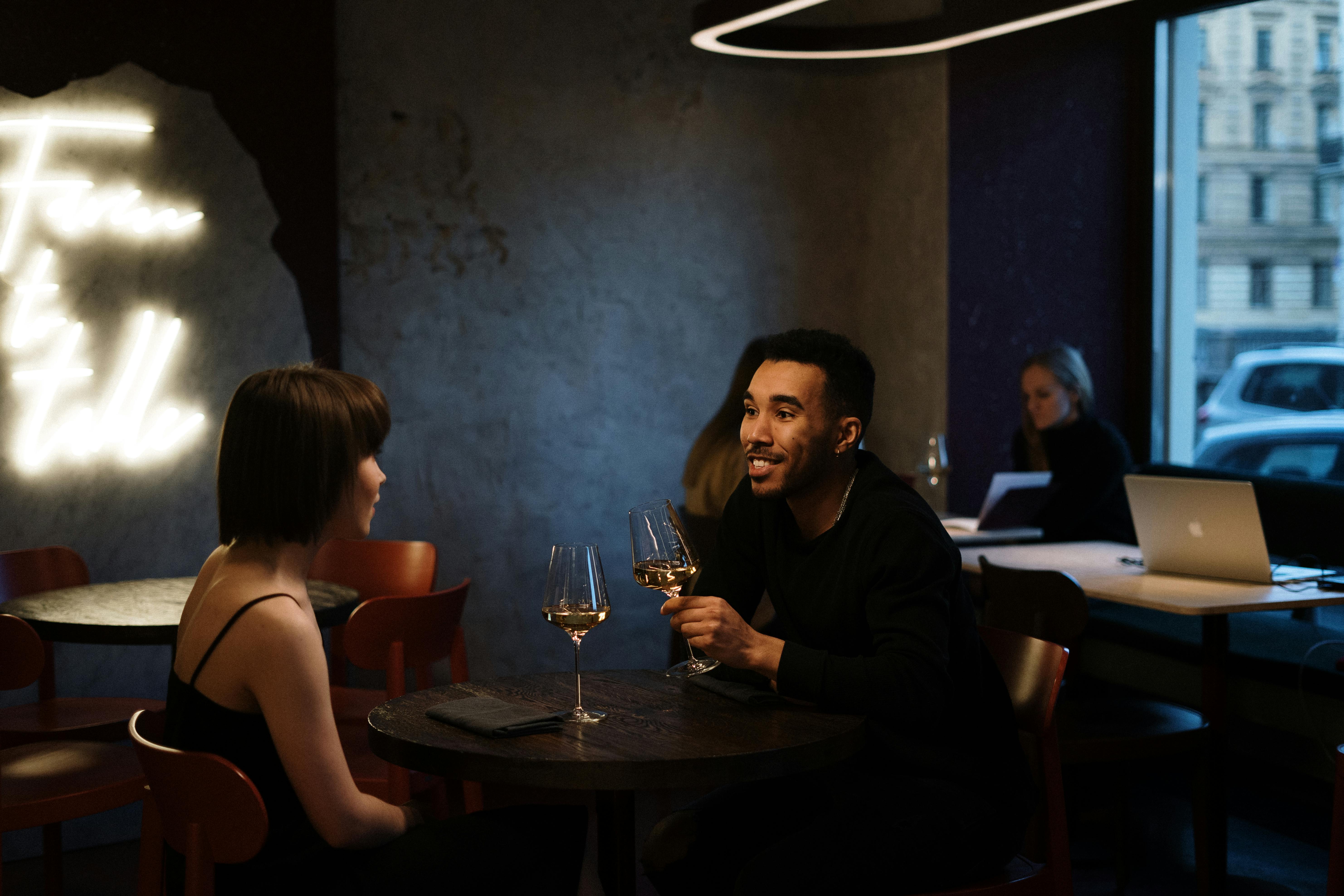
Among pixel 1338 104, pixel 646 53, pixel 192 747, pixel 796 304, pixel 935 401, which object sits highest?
pixel 646 53

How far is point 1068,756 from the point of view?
2.87 metres

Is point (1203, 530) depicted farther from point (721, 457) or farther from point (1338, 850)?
point (721, 457)

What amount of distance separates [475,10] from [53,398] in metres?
2.12

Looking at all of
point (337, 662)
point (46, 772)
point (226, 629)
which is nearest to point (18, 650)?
point (46, 772)

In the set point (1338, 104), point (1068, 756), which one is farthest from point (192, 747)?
point (1338, 104)

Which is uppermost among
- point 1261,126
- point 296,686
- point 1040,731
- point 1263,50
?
point 1263,50

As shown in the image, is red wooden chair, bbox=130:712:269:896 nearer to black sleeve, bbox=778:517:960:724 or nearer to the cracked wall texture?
black sleeve, bbox=778:517:960:724

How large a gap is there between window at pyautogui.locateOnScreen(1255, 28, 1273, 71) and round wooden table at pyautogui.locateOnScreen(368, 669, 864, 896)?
3958mm

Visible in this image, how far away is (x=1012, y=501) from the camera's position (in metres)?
4.12

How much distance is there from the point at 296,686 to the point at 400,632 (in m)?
1.24

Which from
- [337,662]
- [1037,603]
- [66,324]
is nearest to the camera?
[1037,603]

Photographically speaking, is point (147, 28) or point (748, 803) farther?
point (147, 28)

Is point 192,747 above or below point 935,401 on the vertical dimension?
below

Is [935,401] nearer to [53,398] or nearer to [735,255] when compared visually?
[735,255]
